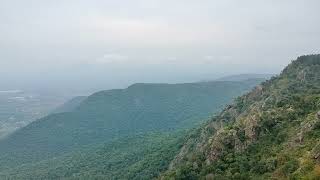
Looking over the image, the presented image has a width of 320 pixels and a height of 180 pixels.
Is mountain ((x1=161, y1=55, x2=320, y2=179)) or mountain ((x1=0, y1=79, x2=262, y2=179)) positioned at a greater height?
mountain ((x1=161, y1=55, x2=320, y2=179))

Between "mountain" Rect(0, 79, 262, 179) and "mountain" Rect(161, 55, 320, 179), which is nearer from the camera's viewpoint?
"mountain" Rect(161, 55, 320, 179)

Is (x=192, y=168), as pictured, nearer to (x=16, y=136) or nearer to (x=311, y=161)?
(x=311, y=161)

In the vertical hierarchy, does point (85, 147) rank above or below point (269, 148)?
below

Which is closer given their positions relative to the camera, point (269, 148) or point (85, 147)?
point (269, 148)

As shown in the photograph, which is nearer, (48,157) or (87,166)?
(87,166)

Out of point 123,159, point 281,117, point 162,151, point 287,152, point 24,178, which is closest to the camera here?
point 287,152

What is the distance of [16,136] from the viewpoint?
622 feet

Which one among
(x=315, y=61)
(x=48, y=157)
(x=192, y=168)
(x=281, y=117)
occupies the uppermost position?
(x=315, y=61)

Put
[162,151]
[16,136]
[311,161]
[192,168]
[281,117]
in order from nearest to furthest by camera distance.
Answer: [311,161] < [192,168] < [281,117] < [162,151] < [16,136]

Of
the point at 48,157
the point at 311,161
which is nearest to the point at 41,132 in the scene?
the point at 48,157

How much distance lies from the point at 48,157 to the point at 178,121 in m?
54.7

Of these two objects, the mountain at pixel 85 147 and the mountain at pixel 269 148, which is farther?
the mountain at pixel 85 147

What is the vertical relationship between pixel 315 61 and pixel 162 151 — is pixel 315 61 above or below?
above

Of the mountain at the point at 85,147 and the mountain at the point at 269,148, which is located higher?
the mountain at the point at 269,148
